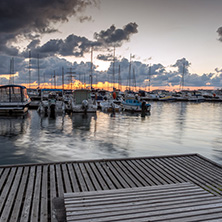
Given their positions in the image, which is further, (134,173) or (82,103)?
(82,103)

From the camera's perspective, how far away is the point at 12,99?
31312mm

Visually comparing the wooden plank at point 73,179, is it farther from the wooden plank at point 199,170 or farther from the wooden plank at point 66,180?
the wooden plank at point 199,170

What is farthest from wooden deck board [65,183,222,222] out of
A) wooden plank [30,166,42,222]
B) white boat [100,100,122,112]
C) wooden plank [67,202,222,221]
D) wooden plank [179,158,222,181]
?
white boat [100,100,122,112]

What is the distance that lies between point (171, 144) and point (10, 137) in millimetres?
11498

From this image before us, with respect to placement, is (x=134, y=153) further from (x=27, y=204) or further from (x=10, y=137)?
(x=10, y=137)

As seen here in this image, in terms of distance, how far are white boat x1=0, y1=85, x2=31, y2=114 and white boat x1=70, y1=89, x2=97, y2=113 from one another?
7.30 meters

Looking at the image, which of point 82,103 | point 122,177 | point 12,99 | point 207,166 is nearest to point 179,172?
point 207,166

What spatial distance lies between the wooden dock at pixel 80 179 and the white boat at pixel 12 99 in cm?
2453

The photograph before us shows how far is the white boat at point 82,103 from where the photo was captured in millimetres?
33000

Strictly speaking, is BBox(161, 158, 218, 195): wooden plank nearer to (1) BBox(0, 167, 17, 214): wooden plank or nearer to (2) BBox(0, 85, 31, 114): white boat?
(1) BBox(0, 167, 17, 214): wooden plank

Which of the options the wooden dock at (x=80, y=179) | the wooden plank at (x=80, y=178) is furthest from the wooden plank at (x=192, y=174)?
the wooden plank at (x=80, y=178)

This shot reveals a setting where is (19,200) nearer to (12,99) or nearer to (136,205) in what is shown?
(136,205)

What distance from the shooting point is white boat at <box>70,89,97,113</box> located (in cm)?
3300

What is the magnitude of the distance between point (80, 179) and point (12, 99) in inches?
1129
